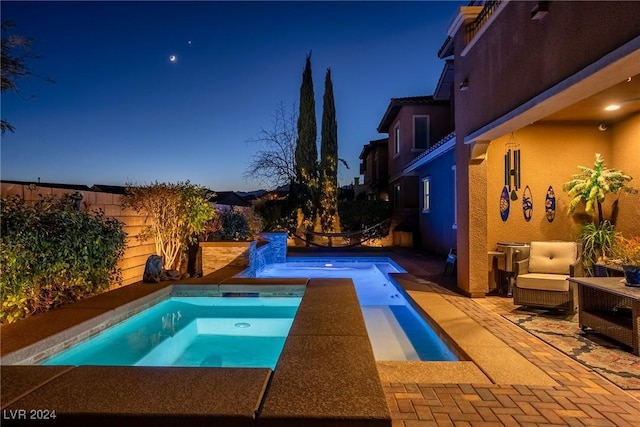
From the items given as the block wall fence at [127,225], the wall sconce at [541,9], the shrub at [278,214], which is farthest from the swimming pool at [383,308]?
the shrub at [278,214]

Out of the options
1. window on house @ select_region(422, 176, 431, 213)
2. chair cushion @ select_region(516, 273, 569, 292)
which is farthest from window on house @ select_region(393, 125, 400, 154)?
chair cushion @ select_region(516, 273, 569, 292)

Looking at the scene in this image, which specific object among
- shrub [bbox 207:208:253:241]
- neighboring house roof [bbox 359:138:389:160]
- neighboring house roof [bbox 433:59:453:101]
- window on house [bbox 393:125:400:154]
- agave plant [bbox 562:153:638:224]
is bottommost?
shrub [bbox 207:208:253:241]

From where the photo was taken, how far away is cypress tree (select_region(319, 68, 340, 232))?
16250 millimetres

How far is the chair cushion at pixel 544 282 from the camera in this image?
485cm

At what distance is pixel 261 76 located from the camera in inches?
552

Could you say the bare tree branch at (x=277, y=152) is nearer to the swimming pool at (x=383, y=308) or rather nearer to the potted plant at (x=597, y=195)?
the swimming pool at (x=383, y=308)

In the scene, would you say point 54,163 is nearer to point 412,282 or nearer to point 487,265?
point 412,282

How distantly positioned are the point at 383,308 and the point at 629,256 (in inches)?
135

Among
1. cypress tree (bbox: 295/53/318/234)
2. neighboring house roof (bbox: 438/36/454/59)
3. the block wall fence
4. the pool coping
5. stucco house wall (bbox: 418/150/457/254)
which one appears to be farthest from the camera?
cypress tree (bbox: 295/53/318/234)

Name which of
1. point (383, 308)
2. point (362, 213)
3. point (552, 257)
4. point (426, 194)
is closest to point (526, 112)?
point (552, 257)

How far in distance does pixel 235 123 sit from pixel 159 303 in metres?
13.1

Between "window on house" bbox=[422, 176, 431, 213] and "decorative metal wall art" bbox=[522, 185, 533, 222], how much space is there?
17.6 ft

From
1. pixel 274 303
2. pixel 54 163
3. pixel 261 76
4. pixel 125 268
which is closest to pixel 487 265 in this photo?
pixel 274 303

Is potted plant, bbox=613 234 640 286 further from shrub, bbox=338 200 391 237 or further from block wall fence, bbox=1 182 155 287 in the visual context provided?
shrub, bbox=338 200 391 237
